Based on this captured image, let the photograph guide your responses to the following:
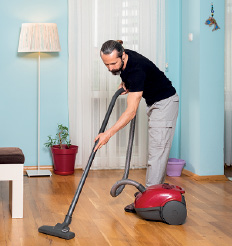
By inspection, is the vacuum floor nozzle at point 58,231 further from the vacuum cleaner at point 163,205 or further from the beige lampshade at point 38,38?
the beige lampshade at point 38,38

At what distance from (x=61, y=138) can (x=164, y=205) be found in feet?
6.94

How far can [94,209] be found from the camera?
3.44 metres

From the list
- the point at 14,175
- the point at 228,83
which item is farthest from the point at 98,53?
the point at 14,175

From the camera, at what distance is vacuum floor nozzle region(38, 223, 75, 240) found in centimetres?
277

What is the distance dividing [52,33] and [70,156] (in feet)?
3.87

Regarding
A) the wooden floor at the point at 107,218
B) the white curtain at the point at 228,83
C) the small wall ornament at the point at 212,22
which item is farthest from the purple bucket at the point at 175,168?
the small wall ornament at the point at 212,22

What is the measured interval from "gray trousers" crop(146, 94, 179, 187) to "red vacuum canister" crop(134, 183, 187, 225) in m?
0.18

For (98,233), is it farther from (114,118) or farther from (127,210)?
(114,118)

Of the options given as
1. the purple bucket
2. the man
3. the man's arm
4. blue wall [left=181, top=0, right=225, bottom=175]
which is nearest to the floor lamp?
the purple bucket

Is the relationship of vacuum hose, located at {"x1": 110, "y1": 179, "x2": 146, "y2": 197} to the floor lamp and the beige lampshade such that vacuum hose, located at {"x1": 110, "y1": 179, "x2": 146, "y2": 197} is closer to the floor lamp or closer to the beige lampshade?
the floor lamp

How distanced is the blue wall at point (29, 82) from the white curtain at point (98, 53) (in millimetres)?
→ 118

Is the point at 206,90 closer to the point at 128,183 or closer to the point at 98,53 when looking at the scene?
the point at 98,53

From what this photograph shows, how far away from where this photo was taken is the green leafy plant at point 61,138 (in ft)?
16.0

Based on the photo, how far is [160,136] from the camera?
3266 mm
